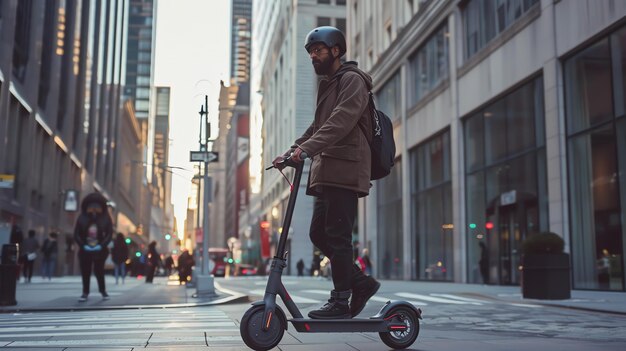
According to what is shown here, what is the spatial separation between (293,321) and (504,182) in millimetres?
19273

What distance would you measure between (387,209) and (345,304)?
108ft

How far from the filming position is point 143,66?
15412 centimetres

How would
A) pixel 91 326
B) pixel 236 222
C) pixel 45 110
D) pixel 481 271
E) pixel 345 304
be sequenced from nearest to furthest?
1. pixel 345 304
2. pixel 91 326
3. pixel 481 271
4. pixel 45 110
5. pixel 236 222

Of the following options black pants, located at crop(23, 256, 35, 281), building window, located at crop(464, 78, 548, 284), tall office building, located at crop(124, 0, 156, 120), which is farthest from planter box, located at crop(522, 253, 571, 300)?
tall office building, located at crop(124, 0, 156, 120)

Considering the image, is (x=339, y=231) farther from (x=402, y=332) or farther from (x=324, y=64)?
(x=324, y=64)

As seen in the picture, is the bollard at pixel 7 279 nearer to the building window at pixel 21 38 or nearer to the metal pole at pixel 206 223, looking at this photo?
the metal pole at pixel 206 223

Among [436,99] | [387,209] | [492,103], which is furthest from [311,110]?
[492,103]

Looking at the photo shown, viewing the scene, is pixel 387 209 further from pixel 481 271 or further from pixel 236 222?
pixel 236 222

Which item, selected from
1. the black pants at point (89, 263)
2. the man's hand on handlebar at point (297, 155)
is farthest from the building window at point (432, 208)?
the man's hand on handlebar at point (297, 155)

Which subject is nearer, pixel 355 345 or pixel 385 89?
pixel 355 345

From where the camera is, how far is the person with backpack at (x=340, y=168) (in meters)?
4.81

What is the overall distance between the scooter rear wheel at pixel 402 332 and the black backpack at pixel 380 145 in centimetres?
103

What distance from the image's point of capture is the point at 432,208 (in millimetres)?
29922

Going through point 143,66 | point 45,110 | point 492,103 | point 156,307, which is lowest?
point 156,307
